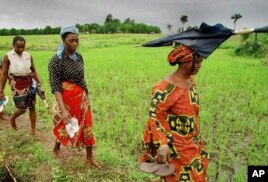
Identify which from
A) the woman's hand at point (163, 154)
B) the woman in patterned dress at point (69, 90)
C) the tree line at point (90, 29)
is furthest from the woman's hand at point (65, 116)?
the tree line at point (90, 29)

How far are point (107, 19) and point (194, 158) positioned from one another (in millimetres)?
79525

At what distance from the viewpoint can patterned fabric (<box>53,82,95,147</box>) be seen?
3.51 m

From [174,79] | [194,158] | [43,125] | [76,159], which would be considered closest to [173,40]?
[174,79]

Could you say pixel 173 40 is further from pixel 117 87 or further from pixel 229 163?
pixel 117 87

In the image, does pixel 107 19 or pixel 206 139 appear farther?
pixel 107 19

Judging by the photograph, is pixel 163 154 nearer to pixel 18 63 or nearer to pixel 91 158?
pixel 91 158

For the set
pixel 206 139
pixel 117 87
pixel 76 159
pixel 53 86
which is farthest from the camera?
pixel 117 87

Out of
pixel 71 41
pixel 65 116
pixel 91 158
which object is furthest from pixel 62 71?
pixel 91 158

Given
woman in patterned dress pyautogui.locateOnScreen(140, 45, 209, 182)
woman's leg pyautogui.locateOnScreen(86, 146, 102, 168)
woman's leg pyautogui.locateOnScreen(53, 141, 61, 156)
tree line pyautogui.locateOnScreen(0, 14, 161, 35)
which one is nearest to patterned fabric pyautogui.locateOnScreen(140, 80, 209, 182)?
woman in patterned dress pyautogui.locateOnScreen(140, 45, 209, 182)

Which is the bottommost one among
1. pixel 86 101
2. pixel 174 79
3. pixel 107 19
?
pixel 86 101

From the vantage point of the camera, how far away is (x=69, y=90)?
350cm

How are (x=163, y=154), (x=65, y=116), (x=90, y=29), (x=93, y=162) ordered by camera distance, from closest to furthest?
(x=163, y=154) < (x=65, y=116) < (x=93, y=162) < (x=90, y=29)

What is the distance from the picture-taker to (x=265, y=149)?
4320 mm

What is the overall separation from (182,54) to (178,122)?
48 cm
